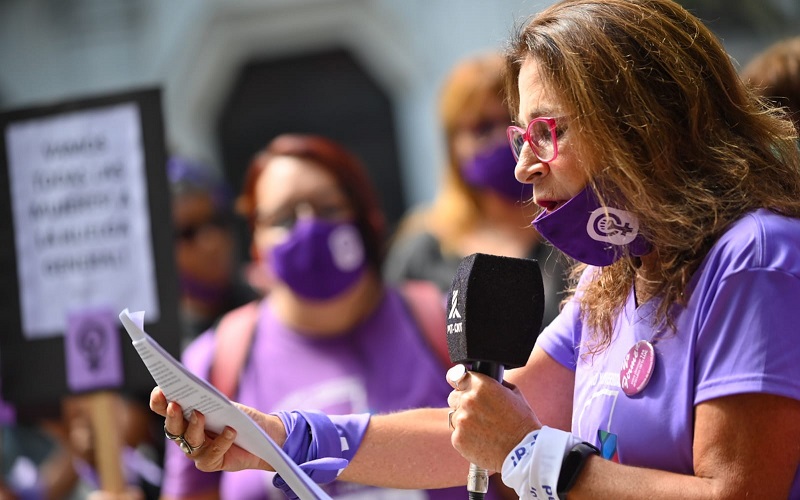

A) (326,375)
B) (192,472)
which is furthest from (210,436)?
(192,472)

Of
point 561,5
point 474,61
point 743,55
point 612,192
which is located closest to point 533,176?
point 612,192

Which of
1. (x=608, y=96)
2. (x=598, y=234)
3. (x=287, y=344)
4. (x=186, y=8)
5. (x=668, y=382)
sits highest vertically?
(x=186, y=8)

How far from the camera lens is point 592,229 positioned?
6.67ft

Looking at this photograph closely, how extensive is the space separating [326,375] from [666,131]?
88.2 inches

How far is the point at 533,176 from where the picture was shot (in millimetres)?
2111

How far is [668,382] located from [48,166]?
2.54 meters

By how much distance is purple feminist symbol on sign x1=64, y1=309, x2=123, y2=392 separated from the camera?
366 cm

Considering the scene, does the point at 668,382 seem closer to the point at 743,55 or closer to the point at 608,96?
the point at 608,96

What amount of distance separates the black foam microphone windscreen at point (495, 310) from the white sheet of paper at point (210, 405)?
0.34m

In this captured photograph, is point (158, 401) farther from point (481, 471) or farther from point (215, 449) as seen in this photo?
point (481, 471)

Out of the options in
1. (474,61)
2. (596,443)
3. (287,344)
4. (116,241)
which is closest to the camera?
(596,443)

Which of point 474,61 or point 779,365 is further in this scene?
point 474,61

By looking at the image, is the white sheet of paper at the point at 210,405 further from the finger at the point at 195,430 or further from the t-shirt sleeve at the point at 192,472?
the t-shirt sleeve at the point at 192,472

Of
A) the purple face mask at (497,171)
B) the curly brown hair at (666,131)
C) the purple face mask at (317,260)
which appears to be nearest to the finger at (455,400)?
the curly brown hair at (666,131)
